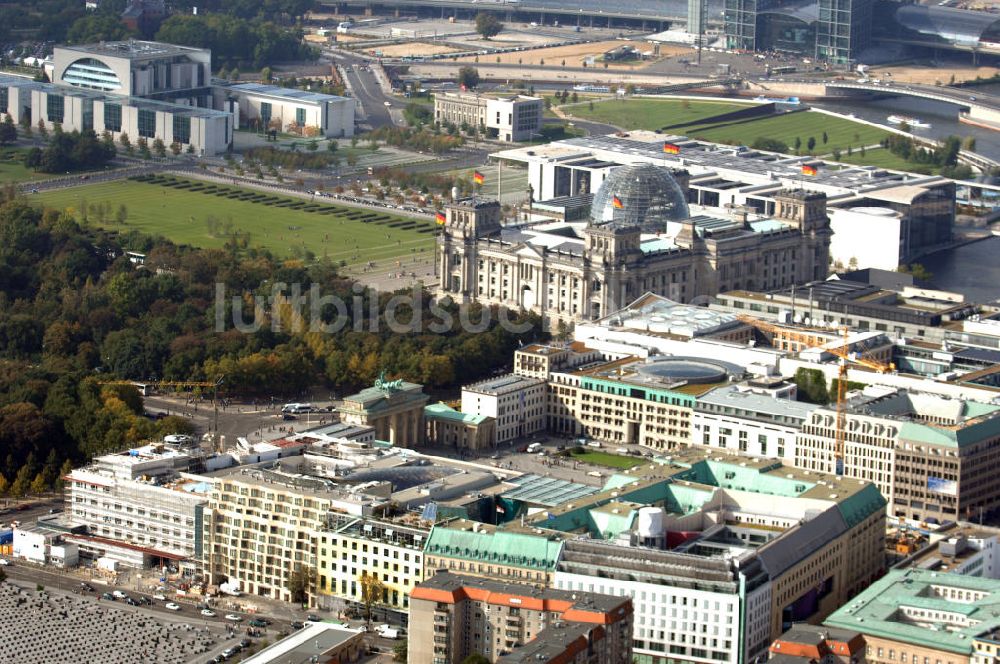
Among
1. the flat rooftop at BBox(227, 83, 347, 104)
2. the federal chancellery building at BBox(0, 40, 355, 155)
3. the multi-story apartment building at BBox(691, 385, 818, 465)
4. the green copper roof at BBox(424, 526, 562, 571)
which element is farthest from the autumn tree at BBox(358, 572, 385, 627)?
the flat rooftop at BBox(227, 83, 347, 104)

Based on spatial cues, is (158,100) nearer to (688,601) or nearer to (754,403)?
(754,403)

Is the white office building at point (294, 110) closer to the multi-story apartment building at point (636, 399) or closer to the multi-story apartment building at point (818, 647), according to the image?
the multi-story apartment building at point (636, 399)

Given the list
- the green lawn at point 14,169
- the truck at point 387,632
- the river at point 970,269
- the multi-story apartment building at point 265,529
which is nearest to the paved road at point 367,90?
the green lawn at point 14,169

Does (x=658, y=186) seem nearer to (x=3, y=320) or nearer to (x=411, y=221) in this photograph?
(x=411, y=221)

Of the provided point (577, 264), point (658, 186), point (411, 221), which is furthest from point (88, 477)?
point (411, 221)

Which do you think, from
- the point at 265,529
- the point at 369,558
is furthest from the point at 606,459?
the point at 369,558

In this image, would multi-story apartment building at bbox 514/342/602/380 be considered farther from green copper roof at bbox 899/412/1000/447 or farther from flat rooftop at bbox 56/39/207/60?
flat rooftop at bbox 56/39/207/60
